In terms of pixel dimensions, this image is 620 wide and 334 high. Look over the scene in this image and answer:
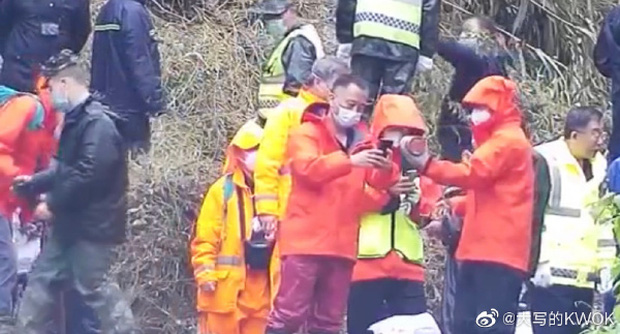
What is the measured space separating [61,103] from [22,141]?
591mm

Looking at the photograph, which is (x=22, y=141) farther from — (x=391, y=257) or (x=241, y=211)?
(x=391, y=257)

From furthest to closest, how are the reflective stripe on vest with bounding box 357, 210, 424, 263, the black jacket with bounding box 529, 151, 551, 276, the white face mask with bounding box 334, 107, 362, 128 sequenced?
1. the black jacket with bounding box 529, 151, 551, 276
2. the reflective stripe on vest with bounding box 357, 210, 424, 263
3. the white face mask with bounding box 334, 107, 362, 128

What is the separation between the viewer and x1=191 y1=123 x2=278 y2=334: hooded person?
10250 millimetres

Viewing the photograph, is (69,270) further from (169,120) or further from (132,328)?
(169,120)

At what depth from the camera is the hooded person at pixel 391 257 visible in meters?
9.44

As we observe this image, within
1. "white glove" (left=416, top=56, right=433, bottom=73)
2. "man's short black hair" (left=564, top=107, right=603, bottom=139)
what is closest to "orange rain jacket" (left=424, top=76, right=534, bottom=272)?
"man's short black hair" (left=564, top=107, right=603, bottom=139)

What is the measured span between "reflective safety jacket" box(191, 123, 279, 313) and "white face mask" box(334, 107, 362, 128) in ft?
3.21

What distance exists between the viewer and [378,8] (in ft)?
33.1

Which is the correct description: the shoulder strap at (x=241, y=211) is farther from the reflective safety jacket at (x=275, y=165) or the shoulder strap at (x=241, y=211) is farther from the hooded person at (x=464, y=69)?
the hooded person at (x=464, y=69)

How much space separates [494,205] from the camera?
948 centimetres

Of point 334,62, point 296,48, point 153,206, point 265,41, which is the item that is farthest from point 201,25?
point 334,62

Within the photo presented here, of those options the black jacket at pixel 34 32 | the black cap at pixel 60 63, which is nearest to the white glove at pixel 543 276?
the black cap at pixel 60 63

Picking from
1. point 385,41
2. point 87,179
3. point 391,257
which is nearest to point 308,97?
point 385,41

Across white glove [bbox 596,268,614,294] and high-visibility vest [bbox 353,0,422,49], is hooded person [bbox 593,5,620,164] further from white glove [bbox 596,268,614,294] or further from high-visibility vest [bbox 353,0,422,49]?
high-visibility vest [bbox 353,0,422,49]
